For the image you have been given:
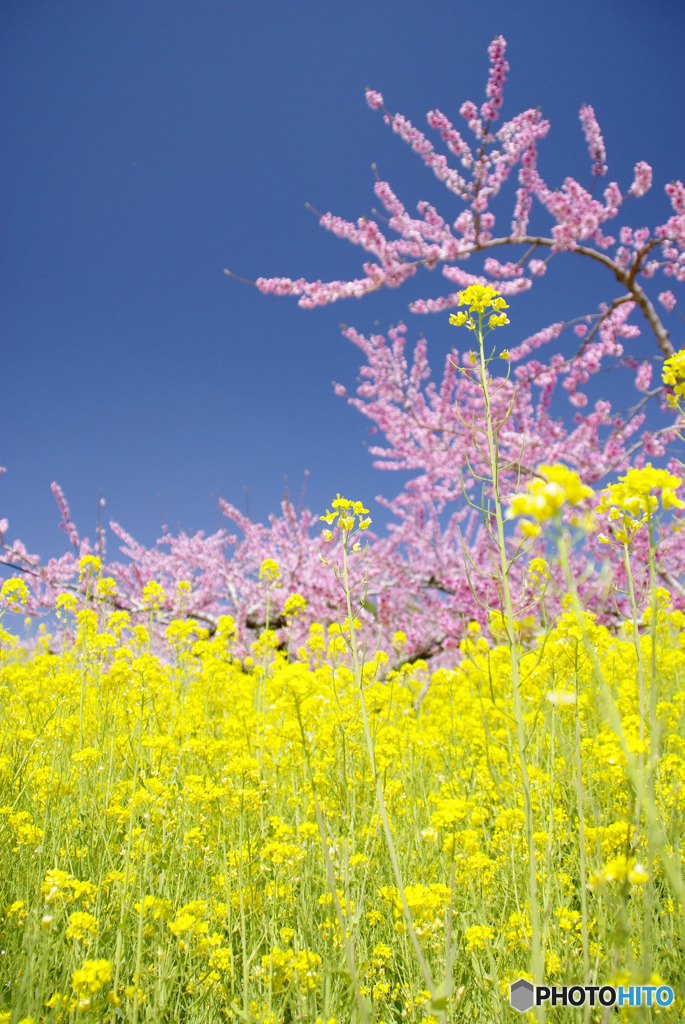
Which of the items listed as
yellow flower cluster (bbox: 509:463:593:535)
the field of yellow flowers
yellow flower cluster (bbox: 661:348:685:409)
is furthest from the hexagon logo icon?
yellow flower cluster (bbox: 661:348:685:409)

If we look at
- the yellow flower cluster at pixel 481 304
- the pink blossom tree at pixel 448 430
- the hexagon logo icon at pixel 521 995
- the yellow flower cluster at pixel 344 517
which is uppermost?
the pink blossom tree at pixel 448 430

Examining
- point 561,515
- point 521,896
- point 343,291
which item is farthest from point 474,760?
point 343,291

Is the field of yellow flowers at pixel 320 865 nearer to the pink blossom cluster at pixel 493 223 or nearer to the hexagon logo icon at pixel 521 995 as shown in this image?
the hexagon logo icon at pixel 521 995

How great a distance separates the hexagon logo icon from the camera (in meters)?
1.23

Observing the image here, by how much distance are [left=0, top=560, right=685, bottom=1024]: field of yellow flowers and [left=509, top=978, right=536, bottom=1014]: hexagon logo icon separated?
0.19ft

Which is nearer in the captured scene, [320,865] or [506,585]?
[506,585]

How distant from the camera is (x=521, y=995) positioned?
49.0 inches

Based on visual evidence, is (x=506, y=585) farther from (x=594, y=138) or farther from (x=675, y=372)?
(x=594, y=138)

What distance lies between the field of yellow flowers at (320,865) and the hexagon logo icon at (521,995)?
0.06 m

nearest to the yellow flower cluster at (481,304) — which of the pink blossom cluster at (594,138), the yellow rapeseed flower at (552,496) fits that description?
the yellow rapeseed flower at (552,496)

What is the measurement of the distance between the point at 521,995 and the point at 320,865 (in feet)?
4.25

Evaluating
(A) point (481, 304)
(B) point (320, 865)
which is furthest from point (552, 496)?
(B) point (320, 865)

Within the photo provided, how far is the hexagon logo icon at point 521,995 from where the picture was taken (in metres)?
1.23

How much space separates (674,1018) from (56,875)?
1.66m
